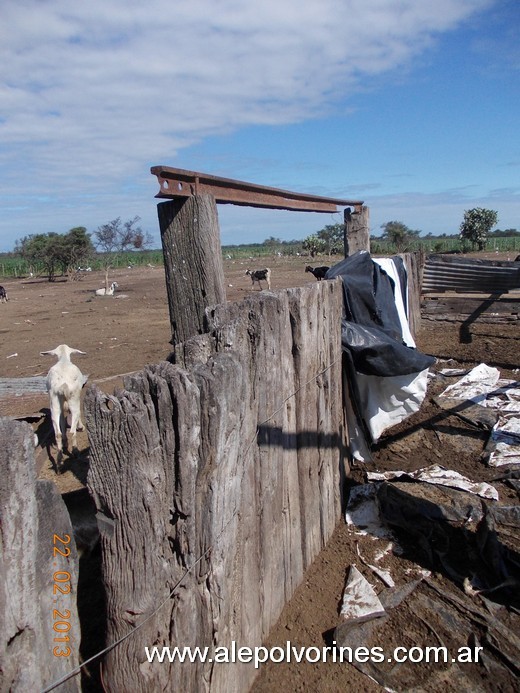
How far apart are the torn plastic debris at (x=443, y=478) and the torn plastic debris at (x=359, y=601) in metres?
1.32

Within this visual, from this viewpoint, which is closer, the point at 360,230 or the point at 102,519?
the point at 102,519

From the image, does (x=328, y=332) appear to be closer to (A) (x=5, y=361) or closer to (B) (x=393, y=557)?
(B) (x=393, y=557)

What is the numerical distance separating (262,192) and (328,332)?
1095mm

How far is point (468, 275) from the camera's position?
34.1ft

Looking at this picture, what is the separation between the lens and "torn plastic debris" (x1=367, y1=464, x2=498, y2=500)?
4152mm

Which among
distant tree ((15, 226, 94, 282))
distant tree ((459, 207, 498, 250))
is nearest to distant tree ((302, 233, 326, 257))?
distant tree ((459, 207, 498, 250))

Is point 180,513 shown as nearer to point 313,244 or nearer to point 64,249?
point 64,249

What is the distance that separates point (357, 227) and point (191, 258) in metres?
4.43

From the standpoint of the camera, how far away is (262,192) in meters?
3.79

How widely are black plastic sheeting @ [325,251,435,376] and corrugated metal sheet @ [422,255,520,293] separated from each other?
5013mm

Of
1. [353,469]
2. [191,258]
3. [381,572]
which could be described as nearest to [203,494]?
[191,258]

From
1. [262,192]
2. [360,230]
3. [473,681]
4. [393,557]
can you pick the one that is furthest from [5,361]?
[473,681]

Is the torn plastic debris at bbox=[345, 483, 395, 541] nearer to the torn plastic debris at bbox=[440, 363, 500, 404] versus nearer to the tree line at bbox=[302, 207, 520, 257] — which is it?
the torn plastic debris at bbox=[440, 363, 500, 404]

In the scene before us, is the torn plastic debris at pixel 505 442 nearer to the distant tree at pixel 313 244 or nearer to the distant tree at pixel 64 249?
the distant tree at pixel 64 249
